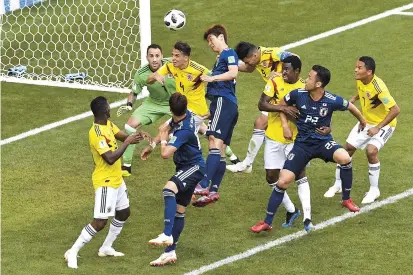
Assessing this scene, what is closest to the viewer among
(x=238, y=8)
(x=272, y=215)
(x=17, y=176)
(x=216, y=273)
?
(x=216, y=273)

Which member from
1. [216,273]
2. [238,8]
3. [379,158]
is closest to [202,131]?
[379,158]

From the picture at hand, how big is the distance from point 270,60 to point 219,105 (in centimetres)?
97

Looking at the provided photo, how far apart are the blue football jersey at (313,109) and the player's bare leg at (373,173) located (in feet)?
4.31

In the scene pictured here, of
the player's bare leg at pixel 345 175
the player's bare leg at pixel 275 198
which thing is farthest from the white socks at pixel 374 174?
the player's bare leg at pixel 275 198

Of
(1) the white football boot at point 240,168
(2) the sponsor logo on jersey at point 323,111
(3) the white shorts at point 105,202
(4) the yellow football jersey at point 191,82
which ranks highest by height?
(2) the sponsor logo on jersey at point 323,111

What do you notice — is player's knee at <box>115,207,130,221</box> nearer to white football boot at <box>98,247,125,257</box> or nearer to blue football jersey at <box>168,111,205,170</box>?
white football boot at <box>98,247,125,257</box>

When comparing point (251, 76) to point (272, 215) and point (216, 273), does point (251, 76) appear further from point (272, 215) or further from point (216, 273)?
point (216, 273)

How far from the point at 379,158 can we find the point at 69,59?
284 inches

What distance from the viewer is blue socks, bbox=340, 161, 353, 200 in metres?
13.4

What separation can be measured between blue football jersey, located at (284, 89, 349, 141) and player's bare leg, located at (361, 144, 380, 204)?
1.32 metres

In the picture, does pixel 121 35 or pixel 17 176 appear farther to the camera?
pixel 121 35

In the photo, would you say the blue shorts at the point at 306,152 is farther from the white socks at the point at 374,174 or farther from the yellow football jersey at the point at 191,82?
the yellow football jersey at the point at 191,82

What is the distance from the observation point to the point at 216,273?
39.7 feet

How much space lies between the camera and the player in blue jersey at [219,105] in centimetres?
1425
